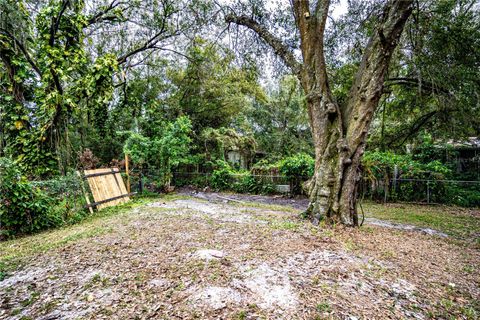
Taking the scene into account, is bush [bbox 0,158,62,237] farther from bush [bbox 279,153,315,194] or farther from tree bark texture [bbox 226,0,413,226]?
bush [bbox 279,153,315,194]

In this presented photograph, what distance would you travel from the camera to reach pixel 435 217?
19.2ft

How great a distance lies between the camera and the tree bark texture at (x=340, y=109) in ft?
13.2

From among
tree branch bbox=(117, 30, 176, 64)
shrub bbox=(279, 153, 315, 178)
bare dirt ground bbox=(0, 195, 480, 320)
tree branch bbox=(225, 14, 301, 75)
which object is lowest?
bare dirt ground bbox=(0, 195, 480, 320)

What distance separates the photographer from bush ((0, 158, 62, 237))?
421 centimetres

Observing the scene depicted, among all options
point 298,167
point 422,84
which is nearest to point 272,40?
point 422,84

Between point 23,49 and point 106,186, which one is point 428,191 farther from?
point 23,49

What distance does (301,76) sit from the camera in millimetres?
4965

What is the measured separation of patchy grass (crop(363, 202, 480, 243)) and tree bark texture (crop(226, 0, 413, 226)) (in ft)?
7.28

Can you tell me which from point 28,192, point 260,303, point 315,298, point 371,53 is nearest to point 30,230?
point 28,192

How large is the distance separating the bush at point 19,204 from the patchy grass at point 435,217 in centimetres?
802

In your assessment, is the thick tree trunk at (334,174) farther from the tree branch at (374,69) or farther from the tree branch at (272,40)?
the tree branch at (272,40)

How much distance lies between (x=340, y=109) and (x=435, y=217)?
4177 millimetres

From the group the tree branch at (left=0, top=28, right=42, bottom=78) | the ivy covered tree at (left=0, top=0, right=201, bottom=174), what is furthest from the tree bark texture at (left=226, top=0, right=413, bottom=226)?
the tree branch at (left=0, top=28, right=42, bottom=78)

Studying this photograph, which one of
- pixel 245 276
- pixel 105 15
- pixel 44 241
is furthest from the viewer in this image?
pixel 105 15
